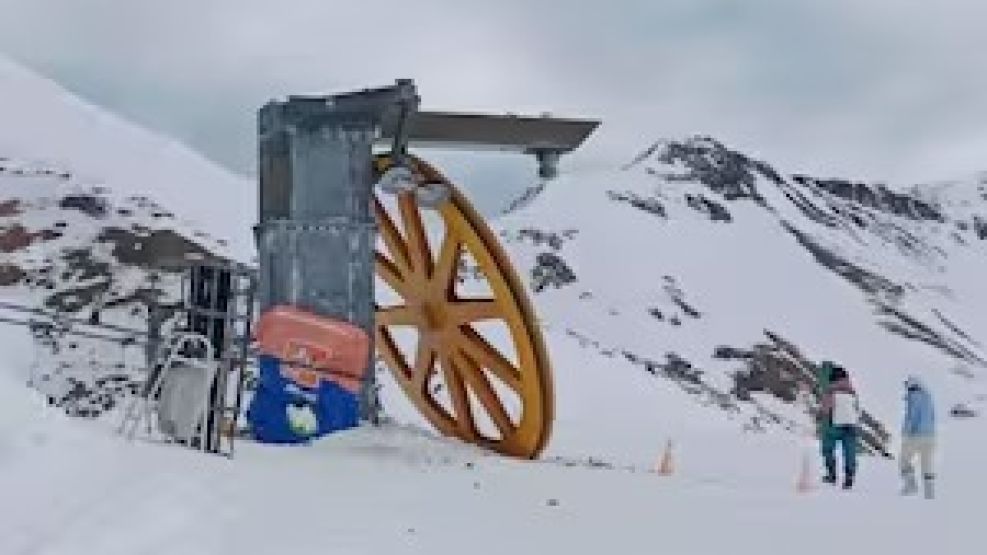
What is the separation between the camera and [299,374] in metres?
16.7

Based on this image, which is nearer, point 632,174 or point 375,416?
point 375,416

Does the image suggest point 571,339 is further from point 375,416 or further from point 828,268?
point 828,268

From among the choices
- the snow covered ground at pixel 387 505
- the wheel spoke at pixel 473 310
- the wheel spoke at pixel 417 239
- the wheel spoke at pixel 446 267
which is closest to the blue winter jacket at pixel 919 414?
the snow covered ground at pixel 387 505

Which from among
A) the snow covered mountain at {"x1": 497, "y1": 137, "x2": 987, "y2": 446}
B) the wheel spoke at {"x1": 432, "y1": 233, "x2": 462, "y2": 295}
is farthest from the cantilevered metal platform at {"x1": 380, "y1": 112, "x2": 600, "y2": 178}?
the snow covered mountain at {"x1": 497, "y1": 137, "x2": 987, "y2": 446}

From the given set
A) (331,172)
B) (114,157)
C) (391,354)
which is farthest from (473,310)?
(114,157)

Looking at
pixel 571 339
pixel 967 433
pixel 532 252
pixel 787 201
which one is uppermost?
pixel 787 201

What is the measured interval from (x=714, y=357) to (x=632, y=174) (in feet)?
115

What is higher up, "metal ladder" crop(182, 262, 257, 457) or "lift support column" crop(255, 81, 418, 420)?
"lift support column" crop(255, 81, 418, 420)

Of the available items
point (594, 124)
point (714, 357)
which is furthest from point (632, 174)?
point (594, 124)

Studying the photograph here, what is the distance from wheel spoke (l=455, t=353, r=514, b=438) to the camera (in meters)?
18.6

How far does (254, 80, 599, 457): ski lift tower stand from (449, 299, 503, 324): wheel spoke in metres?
0.01

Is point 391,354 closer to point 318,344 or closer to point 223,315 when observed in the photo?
point 318,344

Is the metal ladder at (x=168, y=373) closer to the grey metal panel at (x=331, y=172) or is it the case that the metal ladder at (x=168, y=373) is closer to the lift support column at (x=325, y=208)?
the lift support column at (x=325, y=208)

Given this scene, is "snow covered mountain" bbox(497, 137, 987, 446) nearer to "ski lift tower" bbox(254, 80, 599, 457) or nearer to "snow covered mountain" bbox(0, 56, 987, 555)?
"snow covered mountain" bbox(0, 56, 987, 555)
